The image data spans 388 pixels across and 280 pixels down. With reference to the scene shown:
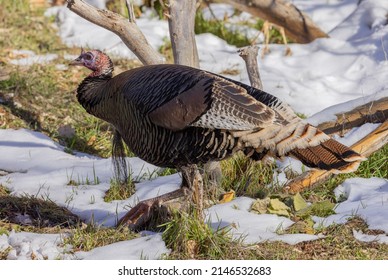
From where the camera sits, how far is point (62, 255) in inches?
178

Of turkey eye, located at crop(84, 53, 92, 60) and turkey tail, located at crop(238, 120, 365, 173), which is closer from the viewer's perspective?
turkey tail, located at crop(238, 120, 365, 173)

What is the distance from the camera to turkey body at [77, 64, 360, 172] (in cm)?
465

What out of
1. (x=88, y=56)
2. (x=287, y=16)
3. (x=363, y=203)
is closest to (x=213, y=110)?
(x=88, y=56)

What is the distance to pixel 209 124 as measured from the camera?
4.63 meters

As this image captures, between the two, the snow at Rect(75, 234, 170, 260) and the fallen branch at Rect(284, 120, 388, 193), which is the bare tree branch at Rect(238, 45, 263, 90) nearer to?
the fallen branch at Rect(284, 120, 388, 193)

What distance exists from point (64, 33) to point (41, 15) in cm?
45

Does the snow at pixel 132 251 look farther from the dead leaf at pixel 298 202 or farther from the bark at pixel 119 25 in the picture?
the bark at pixel 119 25

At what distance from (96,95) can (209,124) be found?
3.06ft

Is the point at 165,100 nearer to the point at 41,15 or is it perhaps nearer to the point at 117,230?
the point at 117,230

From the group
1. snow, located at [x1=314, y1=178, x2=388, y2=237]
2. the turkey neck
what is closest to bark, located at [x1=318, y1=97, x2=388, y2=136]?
snow, located at [x1=314, y1=178, x2=388, y2=237]

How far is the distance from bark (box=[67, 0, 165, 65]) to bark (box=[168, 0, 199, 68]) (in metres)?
0.16

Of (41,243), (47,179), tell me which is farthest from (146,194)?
(41,243)

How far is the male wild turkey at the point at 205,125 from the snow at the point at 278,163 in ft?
1.36

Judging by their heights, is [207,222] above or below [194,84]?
below
